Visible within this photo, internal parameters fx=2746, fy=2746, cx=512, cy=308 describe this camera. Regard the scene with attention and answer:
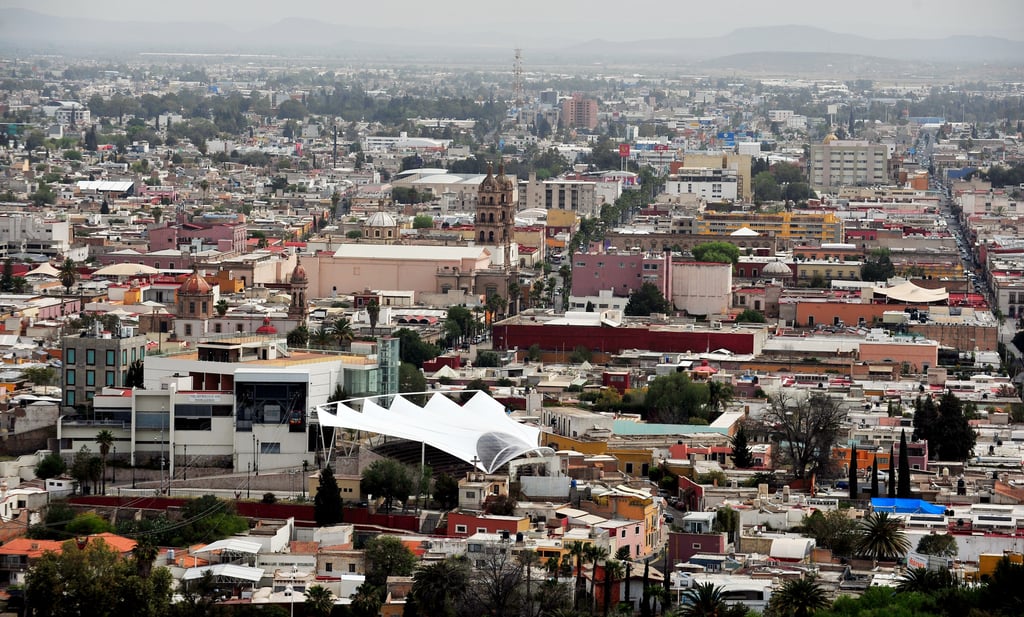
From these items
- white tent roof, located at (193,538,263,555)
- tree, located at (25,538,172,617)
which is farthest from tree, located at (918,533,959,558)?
tree, located at (25,538,172,617)

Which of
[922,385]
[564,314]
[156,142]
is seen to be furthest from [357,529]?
[156,142]

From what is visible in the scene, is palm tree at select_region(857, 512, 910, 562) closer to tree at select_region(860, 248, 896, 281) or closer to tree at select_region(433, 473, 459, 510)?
tree at select_region(433, 473, 459, 510)

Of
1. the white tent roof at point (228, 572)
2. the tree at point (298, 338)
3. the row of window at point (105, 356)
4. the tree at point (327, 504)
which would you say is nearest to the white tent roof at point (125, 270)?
the tree at point (298, 338)

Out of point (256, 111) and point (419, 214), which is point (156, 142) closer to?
point (256, 111)

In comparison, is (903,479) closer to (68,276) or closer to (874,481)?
(874,481)

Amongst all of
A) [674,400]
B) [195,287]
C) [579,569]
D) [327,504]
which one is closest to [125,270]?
[195,287]

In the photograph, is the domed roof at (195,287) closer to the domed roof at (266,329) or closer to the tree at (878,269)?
the domed roof at (266,329)

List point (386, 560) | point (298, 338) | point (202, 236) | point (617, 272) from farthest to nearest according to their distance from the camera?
1. point (202, 236)
2. point (617, 272)
3. point (298, 338)
4. point (386, 560)
